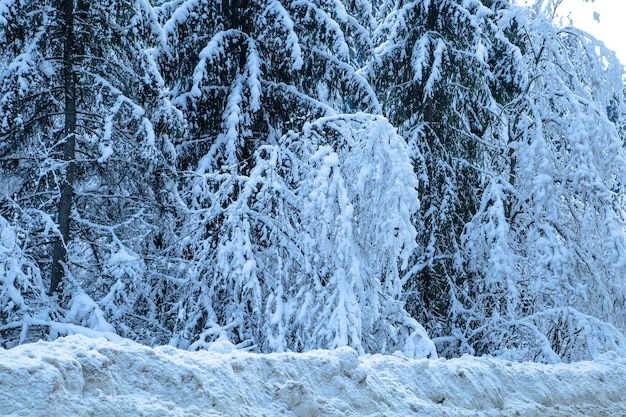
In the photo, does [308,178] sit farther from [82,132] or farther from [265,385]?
[265,385]

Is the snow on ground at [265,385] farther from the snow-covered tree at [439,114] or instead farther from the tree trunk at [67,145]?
the snow-covered tree at [439,114]

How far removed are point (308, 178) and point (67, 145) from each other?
3.16 metres

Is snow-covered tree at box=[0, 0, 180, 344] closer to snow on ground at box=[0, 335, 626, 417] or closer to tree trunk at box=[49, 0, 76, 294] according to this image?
tree trunk at box=[49, 0, 76, 294]

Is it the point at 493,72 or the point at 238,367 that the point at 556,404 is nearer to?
the point at 238,367

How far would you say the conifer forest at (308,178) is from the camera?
27.6ft

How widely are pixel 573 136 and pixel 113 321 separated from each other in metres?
8.51

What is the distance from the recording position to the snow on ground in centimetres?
337

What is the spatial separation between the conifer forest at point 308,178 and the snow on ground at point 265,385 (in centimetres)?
253

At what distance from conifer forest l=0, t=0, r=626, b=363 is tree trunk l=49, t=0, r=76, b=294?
37 millimetres

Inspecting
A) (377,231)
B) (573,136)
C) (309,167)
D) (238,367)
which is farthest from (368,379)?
(573,136)

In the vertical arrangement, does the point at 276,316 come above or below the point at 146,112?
below

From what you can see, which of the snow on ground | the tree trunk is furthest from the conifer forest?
the snow on ground

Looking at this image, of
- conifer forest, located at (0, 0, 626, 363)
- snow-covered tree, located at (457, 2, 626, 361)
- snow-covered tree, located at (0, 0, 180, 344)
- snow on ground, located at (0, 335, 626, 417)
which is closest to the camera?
snow on ground, located at (0, 335, 626, 417)

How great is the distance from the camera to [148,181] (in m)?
9.64
